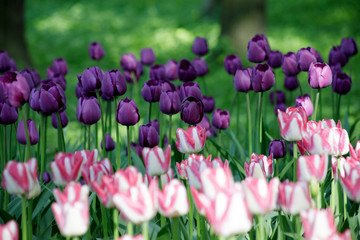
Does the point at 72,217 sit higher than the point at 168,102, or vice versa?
the point at 168,102

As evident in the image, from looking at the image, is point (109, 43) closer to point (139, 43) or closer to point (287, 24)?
point (139, 43)

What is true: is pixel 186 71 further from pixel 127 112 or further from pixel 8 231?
pixel 8 231

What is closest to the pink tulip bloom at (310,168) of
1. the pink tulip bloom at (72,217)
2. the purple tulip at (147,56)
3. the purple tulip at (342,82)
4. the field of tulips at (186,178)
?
the field of tulips at (186,178)

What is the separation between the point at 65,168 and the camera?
166cm

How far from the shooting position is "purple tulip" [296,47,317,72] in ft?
8.47

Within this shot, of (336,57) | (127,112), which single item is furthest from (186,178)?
(336,57)

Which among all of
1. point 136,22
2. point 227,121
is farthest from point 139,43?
point 227,121

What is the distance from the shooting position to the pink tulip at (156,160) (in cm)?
175

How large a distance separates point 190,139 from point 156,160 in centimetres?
30

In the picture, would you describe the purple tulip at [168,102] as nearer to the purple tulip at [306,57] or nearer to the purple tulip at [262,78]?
the purple tulip at [262,78]

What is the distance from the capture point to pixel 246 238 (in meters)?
2.09

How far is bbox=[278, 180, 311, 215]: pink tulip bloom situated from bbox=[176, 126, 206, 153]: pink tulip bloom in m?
0.56

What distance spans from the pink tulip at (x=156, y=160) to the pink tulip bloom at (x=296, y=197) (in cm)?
42

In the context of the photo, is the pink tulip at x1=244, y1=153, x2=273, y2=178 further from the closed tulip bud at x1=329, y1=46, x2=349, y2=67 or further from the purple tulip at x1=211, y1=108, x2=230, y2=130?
the closed tulip bud at x1=329, y1=46, x2=349, y2=67
